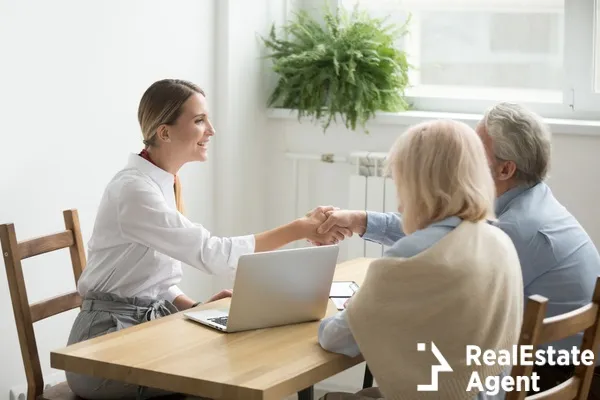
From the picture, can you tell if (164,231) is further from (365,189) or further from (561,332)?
(365,189)

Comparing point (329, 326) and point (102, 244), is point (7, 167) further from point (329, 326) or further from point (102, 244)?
point (329, 326)

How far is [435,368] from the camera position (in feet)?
6.64

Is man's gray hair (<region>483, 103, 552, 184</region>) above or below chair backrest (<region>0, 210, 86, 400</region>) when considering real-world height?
above

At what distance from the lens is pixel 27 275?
302 centimetres

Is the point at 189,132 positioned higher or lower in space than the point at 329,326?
higher

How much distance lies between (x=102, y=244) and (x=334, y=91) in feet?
5.11

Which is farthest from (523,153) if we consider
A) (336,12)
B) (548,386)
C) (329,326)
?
(336,12)

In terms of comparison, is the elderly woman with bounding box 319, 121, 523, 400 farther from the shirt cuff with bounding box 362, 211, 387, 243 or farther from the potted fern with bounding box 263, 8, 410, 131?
the potted fern with bounding box 263, 8, 410, 131

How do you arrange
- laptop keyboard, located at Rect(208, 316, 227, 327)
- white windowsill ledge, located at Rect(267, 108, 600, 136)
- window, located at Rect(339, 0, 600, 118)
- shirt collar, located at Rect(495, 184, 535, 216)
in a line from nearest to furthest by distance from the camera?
1. laptop keyboard, located at Rect(208, 316, 227, 327)
2. shirt collar, located at Rect(495, 184, 535, 216)
3. white windowsill ledge, located at Rect(267, 108, 600, 136)
4. window, located at Rect(339, 0, 600, 118)

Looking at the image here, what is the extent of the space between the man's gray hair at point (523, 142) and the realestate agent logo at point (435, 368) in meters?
0.80

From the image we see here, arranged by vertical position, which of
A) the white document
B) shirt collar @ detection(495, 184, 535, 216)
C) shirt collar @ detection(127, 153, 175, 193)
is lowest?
the white document

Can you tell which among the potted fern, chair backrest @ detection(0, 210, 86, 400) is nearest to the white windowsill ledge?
the potted fern

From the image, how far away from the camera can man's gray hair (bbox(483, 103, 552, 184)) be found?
2631mm

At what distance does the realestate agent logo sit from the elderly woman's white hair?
11.3 inches
